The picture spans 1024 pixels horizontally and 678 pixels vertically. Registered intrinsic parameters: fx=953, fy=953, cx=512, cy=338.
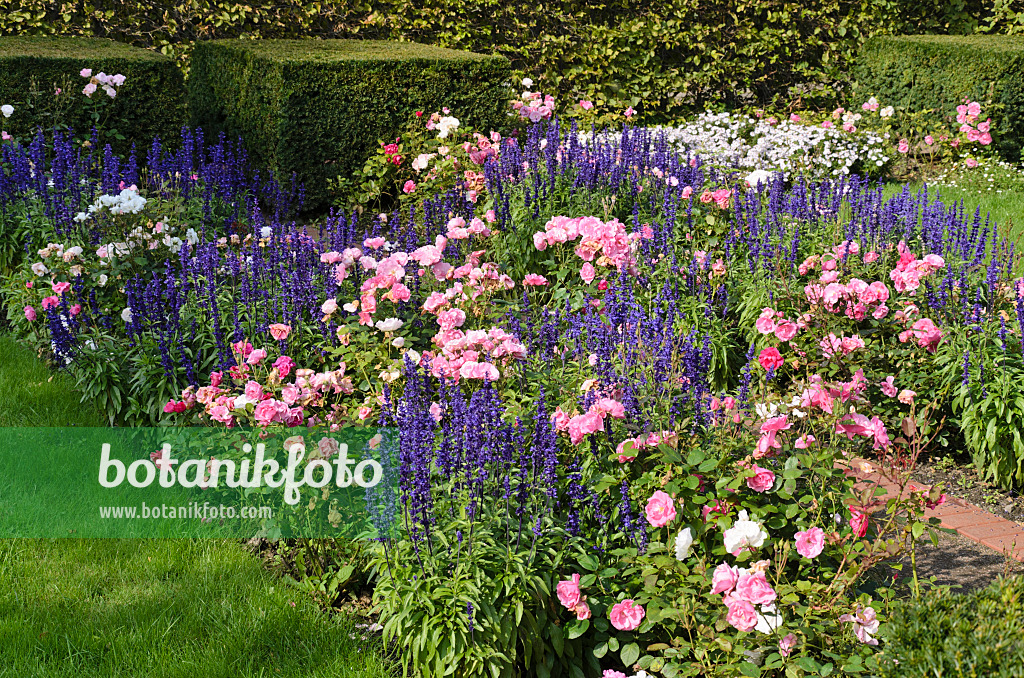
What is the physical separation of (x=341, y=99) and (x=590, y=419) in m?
5.95

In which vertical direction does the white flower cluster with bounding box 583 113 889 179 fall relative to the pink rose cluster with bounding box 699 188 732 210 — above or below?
below

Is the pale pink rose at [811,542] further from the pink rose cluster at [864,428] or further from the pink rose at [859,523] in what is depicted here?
the pink rose cluster at [864,428]

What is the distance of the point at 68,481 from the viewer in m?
4.11

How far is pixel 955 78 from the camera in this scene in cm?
984

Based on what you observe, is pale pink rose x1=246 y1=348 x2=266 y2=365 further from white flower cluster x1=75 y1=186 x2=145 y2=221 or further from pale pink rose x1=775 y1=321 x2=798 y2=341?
pale pink rose x1=775 y1=321 x2=798 y2=341

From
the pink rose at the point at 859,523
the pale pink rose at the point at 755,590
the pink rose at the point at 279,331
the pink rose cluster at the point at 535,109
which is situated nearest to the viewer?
the pale pink rose at the point at 755,590

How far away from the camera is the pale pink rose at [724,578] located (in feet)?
8.76

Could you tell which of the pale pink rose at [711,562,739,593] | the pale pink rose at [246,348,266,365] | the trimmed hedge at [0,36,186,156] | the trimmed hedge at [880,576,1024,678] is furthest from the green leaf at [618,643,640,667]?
the trimmed hedge at [0,36,186,156]

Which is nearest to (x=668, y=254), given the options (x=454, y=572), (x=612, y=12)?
(x=454, y=572)

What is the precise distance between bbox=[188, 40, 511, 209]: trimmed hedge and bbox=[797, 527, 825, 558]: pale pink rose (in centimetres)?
629

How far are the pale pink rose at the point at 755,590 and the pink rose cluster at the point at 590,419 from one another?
0.62 meters

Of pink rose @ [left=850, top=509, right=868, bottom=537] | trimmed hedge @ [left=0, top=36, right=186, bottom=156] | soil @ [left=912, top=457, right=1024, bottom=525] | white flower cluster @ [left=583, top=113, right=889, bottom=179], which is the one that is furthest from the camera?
white flower cluster @ [left=583, top=113, right=889, bottom=179]

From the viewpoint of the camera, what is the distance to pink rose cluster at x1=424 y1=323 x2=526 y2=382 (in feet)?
10.6

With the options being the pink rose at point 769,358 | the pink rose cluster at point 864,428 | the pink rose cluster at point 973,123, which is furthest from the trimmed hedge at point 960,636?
the pink rose cluster at point 973,123
